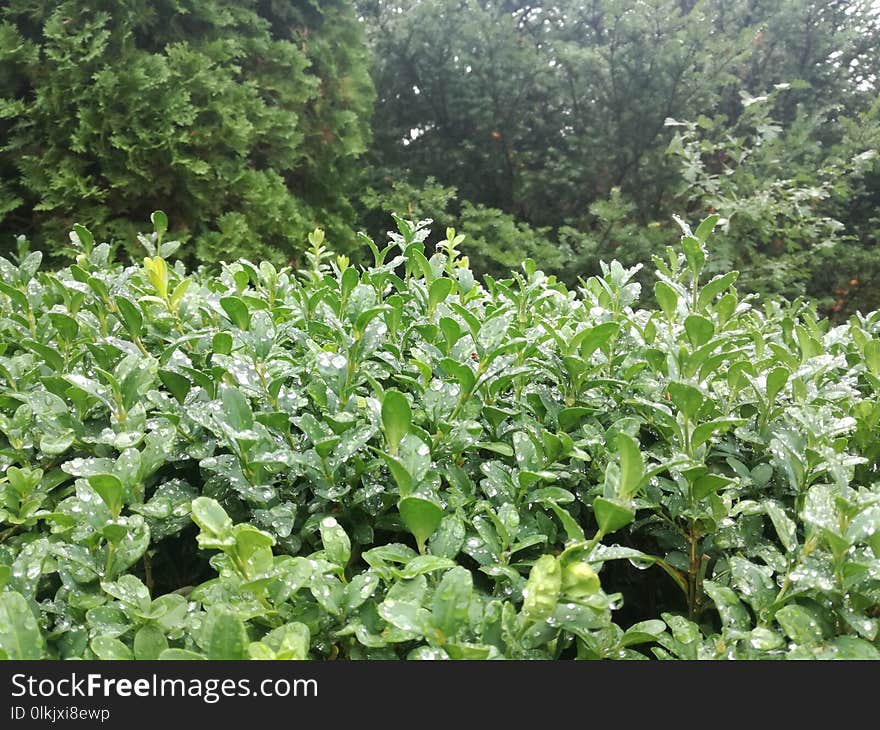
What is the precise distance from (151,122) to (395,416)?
4.46 metres

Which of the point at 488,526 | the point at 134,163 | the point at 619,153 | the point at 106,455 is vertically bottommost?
the point at 488,526

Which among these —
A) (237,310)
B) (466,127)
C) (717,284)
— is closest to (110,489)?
(237,310)

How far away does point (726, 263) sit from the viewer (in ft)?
19.4

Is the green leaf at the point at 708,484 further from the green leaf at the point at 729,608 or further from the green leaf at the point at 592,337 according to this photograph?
the green leaf at the point at 592,337

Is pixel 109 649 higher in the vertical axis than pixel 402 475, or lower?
lower

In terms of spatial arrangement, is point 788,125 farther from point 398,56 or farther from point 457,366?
point 457,366

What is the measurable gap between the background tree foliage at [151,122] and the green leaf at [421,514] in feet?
13.5

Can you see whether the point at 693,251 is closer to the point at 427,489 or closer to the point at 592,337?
the point at 592,337

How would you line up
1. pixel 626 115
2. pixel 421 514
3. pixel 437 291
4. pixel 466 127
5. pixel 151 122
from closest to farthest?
pixel 421 514
pixel 437 291
pixel 151 122
pixel 626 115
pixel 466 127

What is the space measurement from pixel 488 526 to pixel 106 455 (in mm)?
717

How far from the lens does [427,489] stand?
1.04m

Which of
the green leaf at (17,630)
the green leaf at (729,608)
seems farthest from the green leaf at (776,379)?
the green leaf at (17,630)

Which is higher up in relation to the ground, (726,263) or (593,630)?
(726,263)
